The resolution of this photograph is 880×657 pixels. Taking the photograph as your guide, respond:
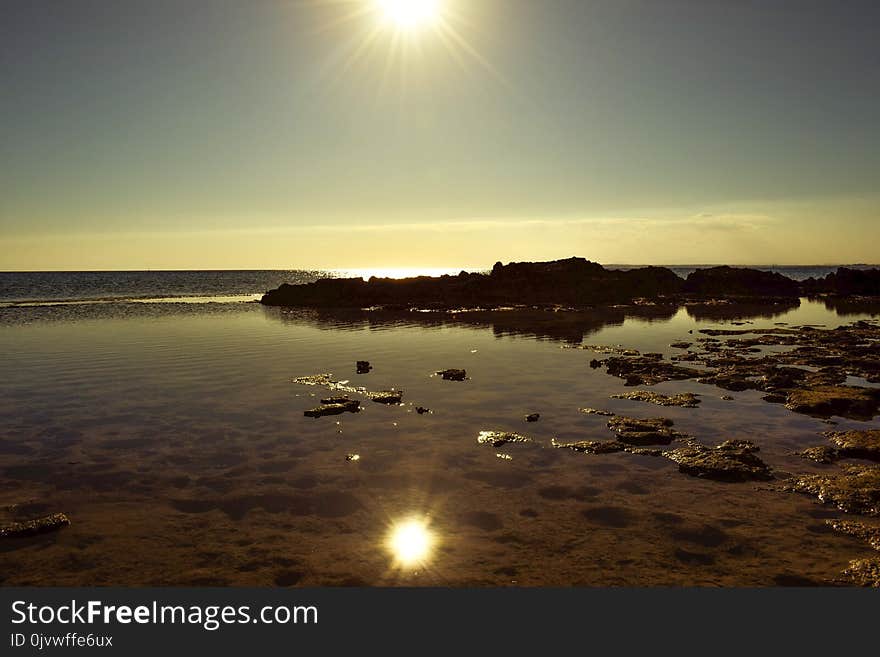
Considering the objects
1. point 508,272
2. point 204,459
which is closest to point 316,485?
point 204,459

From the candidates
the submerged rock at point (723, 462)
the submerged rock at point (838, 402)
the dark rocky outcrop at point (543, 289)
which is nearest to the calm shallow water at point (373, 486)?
the submerged rock at point (723, 462)

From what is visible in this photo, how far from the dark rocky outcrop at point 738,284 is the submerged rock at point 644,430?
276 feet

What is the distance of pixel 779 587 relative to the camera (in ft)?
29.0

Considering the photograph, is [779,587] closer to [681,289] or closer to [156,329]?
[156,329]

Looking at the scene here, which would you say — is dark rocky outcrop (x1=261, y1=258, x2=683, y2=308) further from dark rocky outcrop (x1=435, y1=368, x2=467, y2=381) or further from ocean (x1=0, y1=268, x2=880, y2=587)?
ocean (x1=0, y1=268, x2=880, y2=587)

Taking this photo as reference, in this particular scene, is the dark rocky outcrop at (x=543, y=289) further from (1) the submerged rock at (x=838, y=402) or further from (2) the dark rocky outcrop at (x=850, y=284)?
(1) the submerged rock at (x=838, y=402)

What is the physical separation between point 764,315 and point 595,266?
1331 inches

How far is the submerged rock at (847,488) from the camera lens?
11805 millimetres

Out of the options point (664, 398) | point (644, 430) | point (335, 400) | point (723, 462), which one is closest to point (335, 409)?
point (335, 400)

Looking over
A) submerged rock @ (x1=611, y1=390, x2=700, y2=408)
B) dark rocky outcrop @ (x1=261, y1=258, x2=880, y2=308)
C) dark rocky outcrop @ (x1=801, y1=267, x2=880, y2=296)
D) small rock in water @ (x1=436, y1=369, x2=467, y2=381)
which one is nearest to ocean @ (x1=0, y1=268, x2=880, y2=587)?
submerged rock @ (x1=611, y1=390, x2=700, y2=408)

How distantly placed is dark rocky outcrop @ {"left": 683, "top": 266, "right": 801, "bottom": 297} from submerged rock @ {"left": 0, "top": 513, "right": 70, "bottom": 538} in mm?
98280

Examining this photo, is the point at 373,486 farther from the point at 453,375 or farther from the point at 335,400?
the point at 453,375

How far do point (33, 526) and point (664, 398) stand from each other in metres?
21.1

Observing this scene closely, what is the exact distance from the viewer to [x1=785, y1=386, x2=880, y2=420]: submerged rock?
1958 centimetres
